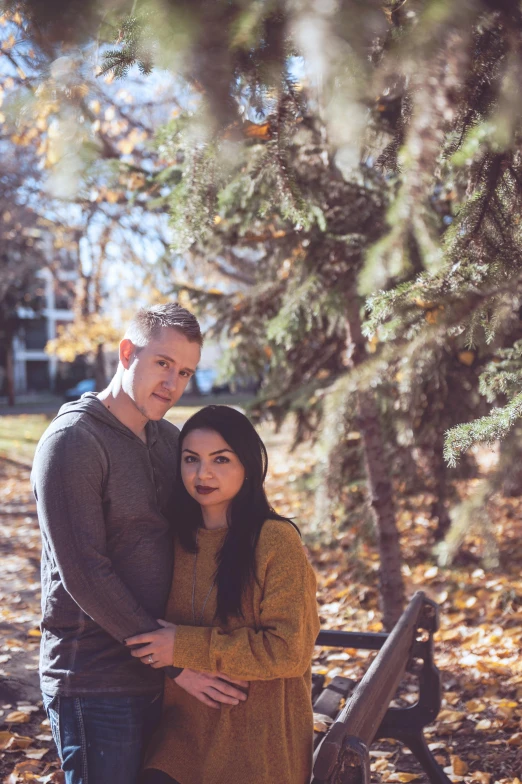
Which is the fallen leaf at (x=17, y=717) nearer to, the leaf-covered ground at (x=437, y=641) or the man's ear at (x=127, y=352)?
the leaf-covered ground at (x=437, y=641)

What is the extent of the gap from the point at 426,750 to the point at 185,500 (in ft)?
5.58

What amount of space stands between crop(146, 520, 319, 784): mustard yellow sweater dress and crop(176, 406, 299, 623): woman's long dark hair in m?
0.04

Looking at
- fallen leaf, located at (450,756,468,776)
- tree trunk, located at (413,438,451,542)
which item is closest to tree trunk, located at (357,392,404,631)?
tree trunk, located at (413,438,451,542)

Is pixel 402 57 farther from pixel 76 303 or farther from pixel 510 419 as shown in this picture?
pixel 76 303

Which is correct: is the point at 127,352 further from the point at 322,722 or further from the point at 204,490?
the point at 322,722

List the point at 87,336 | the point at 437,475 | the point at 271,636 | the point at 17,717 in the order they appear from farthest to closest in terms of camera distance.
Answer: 1. the point at 87,336
2. the point at 437,475
3. the point at 17,717
4. the point at 271,636

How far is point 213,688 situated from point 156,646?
216mm

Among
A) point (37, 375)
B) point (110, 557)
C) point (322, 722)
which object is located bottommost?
point (322, 722)

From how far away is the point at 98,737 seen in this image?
217 centimetres

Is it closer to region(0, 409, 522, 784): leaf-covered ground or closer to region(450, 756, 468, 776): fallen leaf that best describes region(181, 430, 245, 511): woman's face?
region(0, 409, 522, 784): leaf-covered ground

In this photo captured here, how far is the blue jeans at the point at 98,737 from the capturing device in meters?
2.14

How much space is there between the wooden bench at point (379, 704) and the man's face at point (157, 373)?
1162 mm

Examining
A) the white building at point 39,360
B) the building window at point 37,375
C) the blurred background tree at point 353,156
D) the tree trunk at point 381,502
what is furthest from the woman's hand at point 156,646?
the building window at point 37,375

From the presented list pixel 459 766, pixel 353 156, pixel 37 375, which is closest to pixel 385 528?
pixel 459 766
